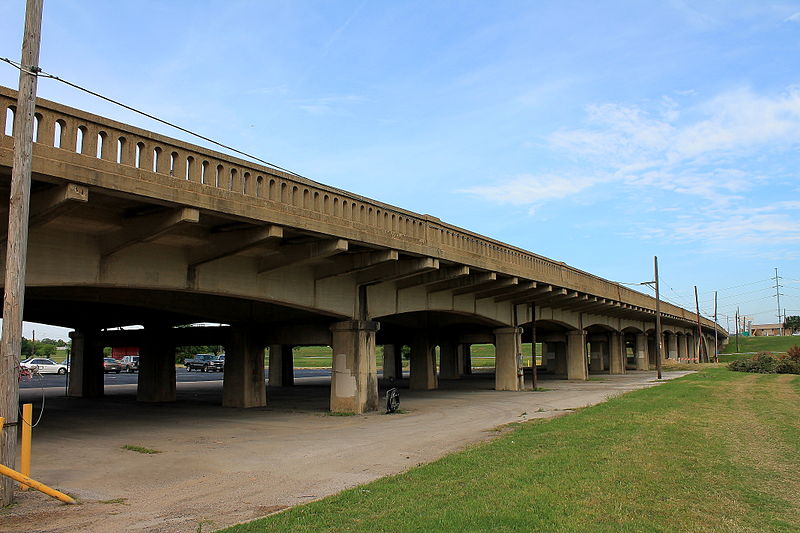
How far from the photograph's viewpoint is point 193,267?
52.4 feet

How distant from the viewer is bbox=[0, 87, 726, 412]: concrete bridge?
12.0 meters

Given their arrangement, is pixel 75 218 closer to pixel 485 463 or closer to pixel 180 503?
pixel 180 503

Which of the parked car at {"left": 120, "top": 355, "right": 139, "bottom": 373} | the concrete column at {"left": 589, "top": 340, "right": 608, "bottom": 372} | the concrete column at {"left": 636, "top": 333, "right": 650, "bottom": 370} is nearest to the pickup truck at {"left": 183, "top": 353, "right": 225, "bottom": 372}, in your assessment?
the parked car at {"left": 120, "top": 355, "right": 139, "bottom": 373}

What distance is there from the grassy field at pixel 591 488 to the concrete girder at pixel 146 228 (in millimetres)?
6593

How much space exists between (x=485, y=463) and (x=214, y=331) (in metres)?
21.2

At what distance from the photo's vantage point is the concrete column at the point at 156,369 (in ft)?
91.5

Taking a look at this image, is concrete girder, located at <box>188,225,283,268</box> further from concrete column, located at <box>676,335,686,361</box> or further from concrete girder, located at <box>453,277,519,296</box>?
concrete column, located at <box>676,335,686,361</box>

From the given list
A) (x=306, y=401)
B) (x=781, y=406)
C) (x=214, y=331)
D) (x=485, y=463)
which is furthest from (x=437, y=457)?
(x=214, y=331)

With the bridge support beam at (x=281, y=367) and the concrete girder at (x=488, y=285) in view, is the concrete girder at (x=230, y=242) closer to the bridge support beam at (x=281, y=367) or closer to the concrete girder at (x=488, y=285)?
the concrete girder at (x=488, y=285)

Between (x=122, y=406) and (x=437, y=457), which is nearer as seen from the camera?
(x=437, y=457)

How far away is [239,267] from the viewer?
1731cm

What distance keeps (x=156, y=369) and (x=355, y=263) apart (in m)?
13.0

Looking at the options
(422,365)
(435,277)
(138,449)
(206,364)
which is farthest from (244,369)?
(206,364)

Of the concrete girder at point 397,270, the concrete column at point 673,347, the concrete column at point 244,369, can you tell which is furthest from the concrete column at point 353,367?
the concrete column at point 673,347
